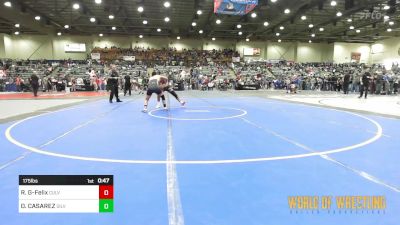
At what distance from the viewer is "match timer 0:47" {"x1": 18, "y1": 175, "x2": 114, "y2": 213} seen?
226 cm

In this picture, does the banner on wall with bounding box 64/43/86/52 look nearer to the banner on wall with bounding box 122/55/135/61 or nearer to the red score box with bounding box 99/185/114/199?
the banner on wall with bounding box 122/55/135/61

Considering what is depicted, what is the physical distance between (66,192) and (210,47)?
1789 inches

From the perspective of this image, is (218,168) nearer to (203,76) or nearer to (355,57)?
(203,76)

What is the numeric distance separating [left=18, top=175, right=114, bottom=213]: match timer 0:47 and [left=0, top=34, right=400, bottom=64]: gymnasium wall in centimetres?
4305

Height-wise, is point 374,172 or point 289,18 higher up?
point 289,18

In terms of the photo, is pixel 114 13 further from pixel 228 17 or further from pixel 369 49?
pixel 369 49

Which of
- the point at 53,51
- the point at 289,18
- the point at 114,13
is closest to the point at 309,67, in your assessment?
the point at 289,18

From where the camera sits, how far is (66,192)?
228cm

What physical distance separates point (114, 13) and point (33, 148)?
27.4 m

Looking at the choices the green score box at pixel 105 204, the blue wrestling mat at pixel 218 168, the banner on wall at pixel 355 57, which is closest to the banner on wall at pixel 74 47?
the blue wrestling mat at pixel 218 168

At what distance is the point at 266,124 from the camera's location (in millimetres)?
7695

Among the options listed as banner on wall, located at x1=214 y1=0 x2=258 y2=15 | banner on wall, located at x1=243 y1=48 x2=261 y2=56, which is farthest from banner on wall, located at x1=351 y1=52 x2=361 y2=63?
banner on wall, located at x1=214 y1=0 x2=258 y2=15

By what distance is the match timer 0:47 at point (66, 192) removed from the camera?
226 centimetres

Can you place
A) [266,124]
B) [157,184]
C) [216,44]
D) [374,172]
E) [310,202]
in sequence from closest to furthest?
[310,202], [157,184], [374,172], [266,124], [216,44]
